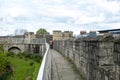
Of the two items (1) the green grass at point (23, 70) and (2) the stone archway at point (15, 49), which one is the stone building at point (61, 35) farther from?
(2) the stone archway at point (15, 49)

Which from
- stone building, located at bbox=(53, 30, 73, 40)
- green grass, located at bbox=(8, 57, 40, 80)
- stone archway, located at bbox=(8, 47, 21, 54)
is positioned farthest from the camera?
stone archway, located at bbox=(8, 47, 21, 54)

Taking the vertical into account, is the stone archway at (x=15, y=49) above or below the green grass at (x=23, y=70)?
above

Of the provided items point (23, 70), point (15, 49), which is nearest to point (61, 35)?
point (23, 70)

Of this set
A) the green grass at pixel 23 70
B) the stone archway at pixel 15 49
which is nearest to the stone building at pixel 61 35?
the green grass at pixel 23 70

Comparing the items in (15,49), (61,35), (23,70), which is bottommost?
(23,70)

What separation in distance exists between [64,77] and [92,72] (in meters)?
2.79

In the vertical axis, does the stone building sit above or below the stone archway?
above

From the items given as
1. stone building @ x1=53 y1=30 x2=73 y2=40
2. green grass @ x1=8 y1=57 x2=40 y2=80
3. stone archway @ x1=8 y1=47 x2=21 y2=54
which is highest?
stone building @ x1=53 y1=30 x2=73 y2=40

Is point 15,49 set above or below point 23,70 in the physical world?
above

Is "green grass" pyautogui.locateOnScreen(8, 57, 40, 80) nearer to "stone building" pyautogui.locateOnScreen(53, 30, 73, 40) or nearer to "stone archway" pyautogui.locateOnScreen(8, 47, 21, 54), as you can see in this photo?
"stone building" pyautogui.locateOnScreen(53, 30, 73, 40)

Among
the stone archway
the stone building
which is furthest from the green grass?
the stone archway

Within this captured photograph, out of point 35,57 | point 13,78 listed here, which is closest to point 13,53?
point 35,57

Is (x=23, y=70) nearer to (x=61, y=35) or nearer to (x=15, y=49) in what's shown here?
(x=61, y=35)

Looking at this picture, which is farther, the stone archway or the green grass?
the stone archway
